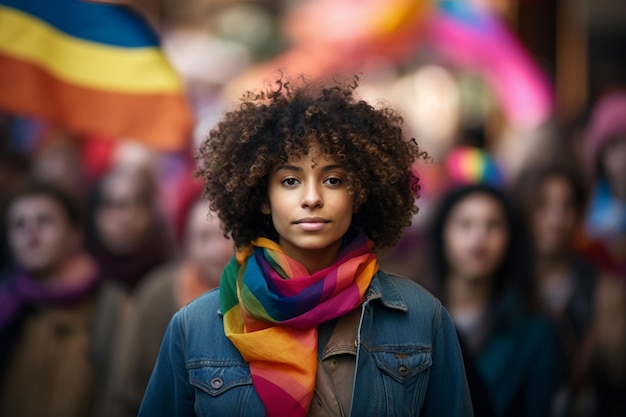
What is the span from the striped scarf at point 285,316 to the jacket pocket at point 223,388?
0.03 m

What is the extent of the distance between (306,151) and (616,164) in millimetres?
5342

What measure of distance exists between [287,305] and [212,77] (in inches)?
492

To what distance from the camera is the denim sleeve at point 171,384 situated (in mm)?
3264

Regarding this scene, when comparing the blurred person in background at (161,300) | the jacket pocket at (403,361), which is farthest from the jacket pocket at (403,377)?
the blurred person in background at (161,300)

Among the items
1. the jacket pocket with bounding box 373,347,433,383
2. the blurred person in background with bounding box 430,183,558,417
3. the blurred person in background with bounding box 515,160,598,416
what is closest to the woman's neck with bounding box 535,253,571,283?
the blurred person in background with bounding box 515,160,598,416

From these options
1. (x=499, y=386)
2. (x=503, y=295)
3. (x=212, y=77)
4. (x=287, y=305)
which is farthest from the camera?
(x=212, y=77)

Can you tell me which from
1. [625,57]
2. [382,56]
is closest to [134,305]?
[382,56]

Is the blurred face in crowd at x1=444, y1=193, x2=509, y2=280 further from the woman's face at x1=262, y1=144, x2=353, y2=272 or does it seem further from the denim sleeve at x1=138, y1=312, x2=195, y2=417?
the denim sleeve at x1=138, y1=312, x2=195, y2=417

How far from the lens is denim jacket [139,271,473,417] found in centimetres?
315

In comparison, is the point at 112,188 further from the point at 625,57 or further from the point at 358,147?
the point at 625,57

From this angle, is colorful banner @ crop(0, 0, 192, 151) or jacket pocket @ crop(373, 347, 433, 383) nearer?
jacket pocket @ crop(373, 347, 433, 383)

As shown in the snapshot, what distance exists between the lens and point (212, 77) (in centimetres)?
1537

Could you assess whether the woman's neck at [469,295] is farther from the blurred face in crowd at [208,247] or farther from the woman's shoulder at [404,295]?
the woman's shoulder at [404,295]

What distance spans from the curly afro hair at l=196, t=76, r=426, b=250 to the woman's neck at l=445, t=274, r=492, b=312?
251cm
